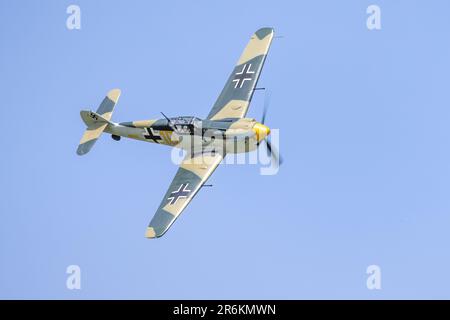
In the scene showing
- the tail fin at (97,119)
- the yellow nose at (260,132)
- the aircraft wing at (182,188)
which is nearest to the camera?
the aircraft wing at (182,188)

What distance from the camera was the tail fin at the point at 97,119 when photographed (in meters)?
41.1

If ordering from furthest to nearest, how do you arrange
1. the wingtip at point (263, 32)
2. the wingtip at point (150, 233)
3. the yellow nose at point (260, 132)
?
1. the wingtip at point (263, 32)
2. the yellow nose at point (260, 132)
3. the wingtip at point (150, 233)

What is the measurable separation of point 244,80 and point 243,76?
33 centimetres

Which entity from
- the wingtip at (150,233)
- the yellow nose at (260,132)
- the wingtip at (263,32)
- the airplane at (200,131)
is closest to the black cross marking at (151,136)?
the airplane at (200,131)

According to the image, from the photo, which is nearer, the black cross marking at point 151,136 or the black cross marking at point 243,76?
the black cross marking at point 151,136

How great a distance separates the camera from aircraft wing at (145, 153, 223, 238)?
35438 mm

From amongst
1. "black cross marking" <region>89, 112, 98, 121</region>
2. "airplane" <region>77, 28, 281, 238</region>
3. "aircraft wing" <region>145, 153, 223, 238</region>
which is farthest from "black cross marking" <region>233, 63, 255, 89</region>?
"black cross marking" <region>89, 112, 98, 121</region>

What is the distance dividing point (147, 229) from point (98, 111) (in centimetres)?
936

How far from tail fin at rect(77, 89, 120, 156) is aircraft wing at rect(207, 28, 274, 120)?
506 centimetres

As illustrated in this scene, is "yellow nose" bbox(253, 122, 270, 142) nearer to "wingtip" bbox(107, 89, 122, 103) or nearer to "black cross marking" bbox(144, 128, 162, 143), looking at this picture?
"black cross marking" bbox(144, 128, 162, 143)

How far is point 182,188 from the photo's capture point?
37312 millimetres

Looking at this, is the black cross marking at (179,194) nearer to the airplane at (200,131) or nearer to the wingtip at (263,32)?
the airplane at (200,131)

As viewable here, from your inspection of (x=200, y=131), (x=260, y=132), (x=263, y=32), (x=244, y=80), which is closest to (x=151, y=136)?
(x=200, y=131)

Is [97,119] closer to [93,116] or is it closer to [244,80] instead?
[93,116]
